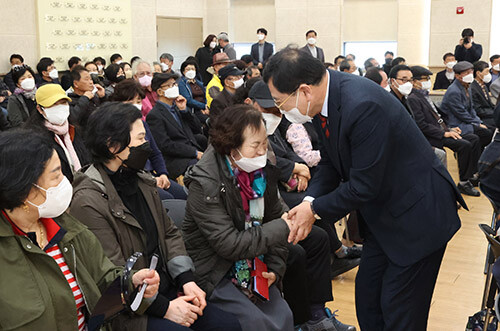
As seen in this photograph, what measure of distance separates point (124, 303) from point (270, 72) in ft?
3.87

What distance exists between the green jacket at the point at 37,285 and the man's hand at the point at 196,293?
609 millimetres

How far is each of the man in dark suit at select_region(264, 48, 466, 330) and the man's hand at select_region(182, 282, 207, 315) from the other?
1.89 feet

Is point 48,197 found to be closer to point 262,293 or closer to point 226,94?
point 262,293

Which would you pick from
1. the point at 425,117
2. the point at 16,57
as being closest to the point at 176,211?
the point at 425,117

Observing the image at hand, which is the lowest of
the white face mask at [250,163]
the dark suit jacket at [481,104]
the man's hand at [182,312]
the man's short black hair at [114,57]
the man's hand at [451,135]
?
the man's hand at [451,135]

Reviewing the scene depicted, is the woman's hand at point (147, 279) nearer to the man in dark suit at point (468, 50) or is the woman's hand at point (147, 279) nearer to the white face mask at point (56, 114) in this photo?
the white face mask at point (56, 114)

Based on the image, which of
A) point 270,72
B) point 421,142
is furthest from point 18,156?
point 421,142

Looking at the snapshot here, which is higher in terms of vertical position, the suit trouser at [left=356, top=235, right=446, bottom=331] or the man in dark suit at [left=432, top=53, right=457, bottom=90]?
the man in dark suit at [left=432, top=53, right=457, bottom=90]

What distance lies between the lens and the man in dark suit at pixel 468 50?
13484 mm

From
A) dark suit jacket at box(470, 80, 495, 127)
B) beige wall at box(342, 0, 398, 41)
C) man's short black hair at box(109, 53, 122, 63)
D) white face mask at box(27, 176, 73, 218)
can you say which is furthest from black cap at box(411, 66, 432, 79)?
beige wall at box(342, 0, 398, 41)

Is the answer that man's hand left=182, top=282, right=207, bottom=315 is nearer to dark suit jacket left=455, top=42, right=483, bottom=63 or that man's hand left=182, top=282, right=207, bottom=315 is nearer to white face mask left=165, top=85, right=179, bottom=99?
white face mask left=165, top=85, right=179, bottom=99

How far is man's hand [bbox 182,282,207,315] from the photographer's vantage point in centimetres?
293

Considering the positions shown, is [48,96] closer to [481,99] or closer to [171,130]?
[171,130]

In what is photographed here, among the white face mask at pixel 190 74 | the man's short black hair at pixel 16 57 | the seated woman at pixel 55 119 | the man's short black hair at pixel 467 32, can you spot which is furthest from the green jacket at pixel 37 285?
the man's short black hair at pixel 467 32
